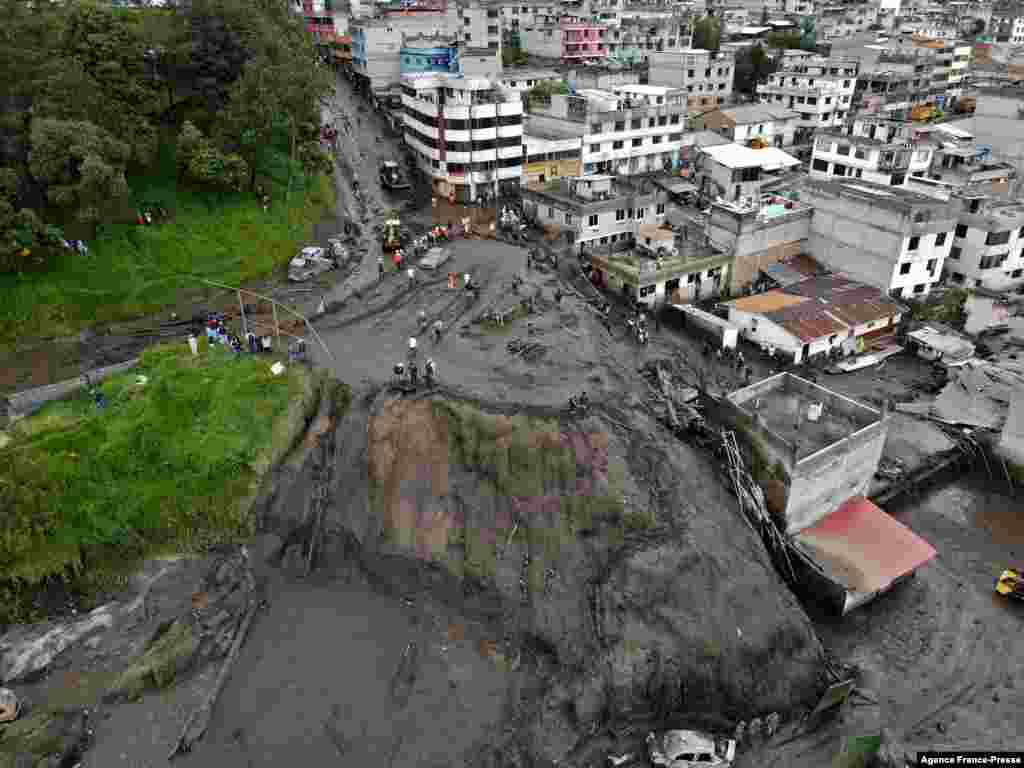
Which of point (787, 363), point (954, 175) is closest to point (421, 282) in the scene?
point (787, 363)

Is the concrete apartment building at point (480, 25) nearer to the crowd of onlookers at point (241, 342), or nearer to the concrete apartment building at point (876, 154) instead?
the concrete apartment building at point (876, 154)

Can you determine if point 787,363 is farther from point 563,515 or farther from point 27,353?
point 27,353

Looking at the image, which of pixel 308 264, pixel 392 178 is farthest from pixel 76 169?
pixel 392 178

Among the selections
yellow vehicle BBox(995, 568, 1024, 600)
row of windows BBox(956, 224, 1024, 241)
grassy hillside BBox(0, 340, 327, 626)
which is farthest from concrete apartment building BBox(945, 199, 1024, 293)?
grassy hillside BBox(0, 340, 327, 626)

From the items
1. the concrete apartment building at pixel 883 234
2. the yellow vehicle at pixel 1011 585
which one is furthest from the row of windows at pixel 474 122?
the yellow vehicle at pixel 1011 585

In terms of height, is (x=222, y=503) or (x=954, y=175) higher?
(x=954, y=175)

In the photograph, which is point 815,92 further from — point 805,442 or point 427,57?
point 805,442

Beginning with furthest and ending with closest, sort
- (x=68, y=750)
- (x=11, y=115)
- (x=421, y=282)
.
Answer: (x=421, y=282) < (x=11, y=115) < (x=68, y=750)
